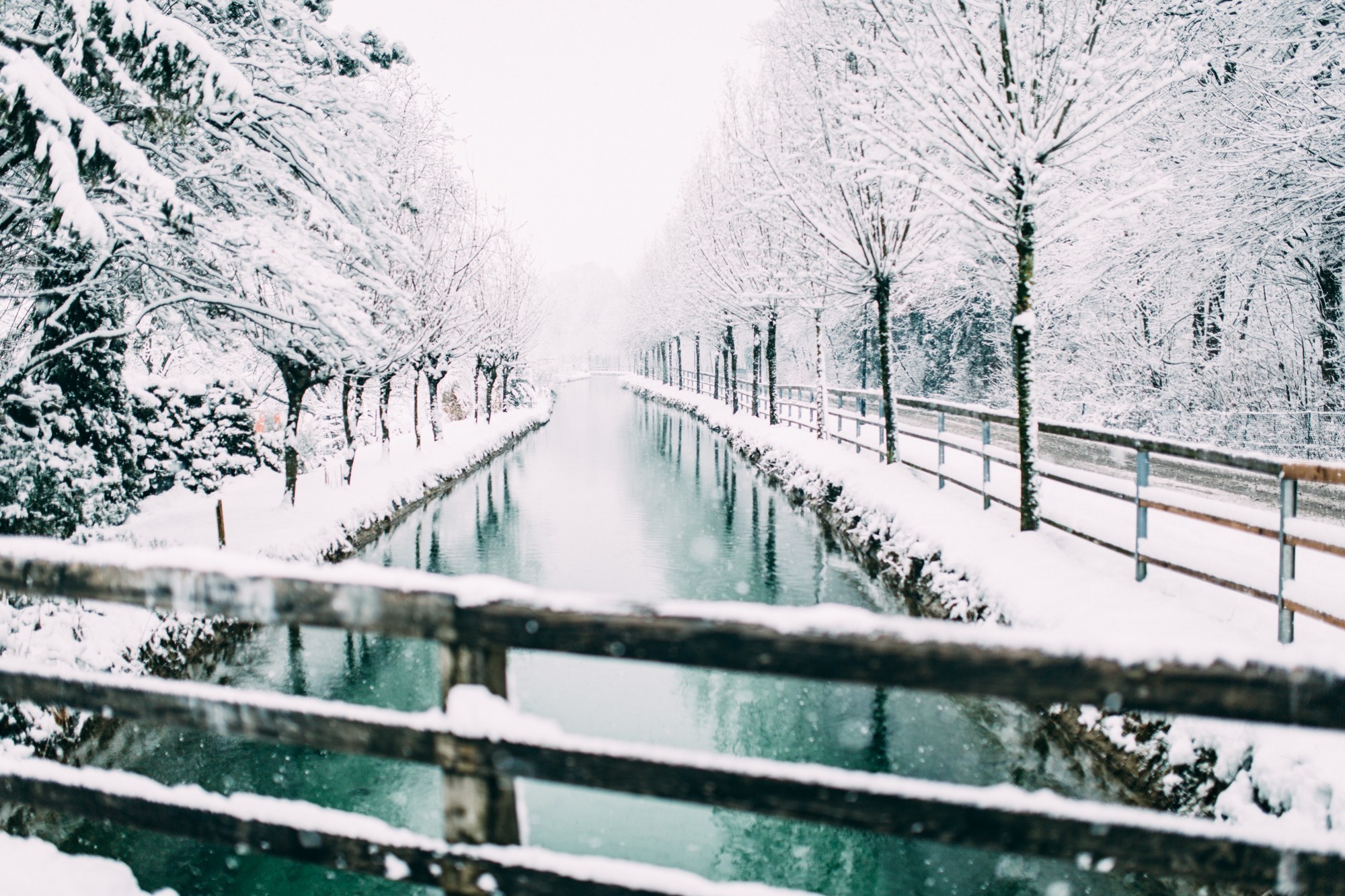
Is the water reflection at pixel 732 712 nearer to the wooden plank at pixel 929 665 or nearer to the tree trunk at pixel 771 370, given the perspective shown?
the wooden plank at pixel 929 665

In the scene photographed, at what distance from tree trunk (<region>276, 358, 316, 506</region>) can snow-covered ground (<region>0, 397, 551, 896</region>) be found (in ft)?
1.26

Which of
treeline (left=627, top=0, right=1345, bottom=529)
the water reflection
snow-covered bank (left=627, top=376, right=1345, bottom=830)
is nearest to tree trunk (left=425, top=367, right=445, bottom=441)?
the water reflection

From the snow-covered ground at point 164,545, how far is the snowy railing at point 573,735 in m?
0.26

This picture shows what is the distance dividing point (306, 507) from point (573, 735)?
11826 mm

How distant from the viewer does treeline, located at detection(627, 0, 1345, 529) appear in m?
8.15

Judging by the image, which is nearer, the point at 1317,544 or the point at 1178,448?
the point at 1317,544

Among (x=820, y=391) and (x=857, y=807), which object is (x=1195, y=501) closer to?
(x=857, y=807)

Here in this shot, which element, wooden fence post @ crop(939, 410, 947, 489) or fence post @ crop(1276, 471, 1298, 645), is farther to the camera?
wooden fence post @ crop(939, 410, 947, 489)

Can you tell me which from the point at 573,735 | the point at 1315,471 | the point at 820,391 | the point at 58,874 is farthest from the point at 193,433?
the point at 1315,471

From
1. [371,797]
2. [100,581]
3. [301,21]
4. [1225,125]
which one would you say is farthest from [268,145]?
[1225,125]

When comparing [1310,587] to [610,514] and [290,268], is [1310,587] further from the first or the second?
[610,514]

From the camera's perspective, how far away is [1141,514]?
6.38 meters

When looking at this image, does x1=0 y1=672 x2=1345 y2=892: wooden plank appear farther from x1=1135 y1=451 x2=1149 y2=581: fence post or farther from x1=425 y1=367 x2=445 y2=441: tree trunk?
x1=425 y1=367 x2=445 y2=441: tree trunk

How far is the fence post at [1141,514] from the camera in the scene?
20.8 ft
